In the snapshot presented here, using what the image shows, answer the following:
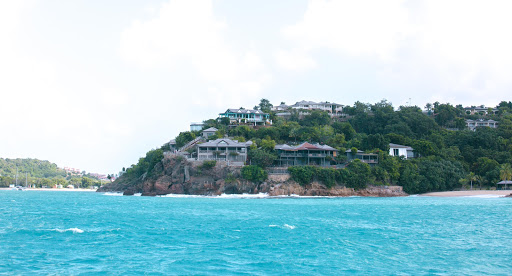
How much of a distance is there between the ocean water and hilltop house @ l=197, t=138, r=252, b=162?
39.8 meters

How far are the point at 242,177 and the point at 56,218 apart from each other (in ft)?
125

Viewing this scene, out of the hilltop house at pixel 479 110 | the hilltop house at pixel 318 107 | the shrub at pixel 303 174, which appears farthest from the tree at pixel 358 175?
the hilltop house at pixel 479 110

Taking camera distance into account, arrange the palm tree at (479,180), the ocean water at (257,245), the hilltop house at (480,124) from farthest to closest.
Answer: the hilltop house at (480,124) < the palm tree at (479,180) < the ocean water at (257,245)

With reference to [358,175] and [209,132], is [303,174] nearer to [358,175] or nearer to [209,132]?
[358,175]

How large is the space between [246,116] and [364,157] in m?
32.9

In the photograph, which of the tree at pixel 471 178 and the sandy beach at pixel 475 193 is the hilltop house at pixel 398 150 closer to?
the tree at pixel 471 178

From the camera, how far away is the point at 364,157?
257 feet

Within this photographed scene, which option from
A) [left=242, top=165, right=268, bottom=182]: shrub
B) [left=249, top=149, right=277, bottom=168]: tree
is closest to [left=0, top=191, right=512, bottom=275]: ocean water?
[left=242, top=165, right=268, bottom=182]: shrub

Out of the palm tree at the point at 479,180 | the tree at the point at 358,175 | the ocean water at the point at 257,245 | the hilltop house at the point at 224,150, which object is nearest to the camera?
the ocean water at the point at 257,245

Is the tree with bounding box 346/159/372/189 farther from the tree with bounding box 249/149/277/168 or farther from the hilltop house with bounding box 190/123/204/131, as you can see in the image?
the hilltop house with bounding box 190/123/204/131

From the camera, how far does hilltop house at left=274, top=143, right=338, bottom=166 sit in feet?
251

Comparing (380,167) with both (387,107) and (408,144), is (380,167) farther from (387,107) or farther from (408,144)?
(387,107)

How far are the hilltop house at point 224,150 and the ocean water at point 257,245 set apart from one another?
39828mm

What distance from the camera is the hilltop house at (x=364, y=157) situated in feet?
252
